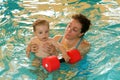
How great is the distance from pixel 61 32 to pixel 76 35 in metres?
1.26

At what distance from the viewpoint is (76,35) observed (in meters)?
5.23

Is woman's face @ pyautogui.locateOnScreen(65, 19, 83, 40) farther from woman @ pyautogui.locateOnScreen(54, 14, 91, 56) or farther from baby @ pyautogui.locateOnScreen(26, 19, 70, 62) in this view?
baby @ pyautogui.locateOnScreen(26, 19, 70, 62)

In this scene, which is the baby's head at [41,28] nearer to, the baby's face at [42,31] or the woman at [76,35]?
the baby's face at [42,31]

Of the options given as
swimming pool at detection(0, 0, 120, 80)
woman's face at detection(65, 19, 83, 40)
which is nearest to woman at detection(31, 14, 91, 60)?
woman's face at detection(65, 19, 83, 40)

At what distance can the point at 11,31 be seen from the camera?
6539mm

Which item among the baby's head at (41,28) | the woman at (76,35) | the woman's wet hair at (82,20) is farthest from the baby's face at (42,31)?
the woman's wet hair at (82,20)

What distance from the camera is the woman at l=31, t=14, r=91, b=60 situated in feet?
16.7

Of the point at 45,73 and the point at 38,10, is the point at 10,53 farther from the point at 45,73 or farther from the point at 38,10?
the point at 38,10

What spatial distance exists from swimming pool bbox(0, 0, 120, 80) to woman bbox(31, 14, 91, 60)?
0.23 metres

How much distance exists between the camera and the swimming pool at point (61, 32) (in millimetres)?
4863

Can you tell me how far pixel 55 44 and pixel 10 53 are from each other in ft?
3.53

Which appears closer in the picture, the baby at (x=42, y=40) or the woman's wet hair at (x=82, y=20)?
the baby at (x=42, y=40)

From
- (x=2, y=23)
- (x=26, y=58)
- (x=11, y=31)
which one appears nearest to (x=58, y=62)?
(x=26, y=58)

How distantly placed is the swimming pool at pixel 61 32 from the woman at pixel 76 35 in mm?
Result: 232
